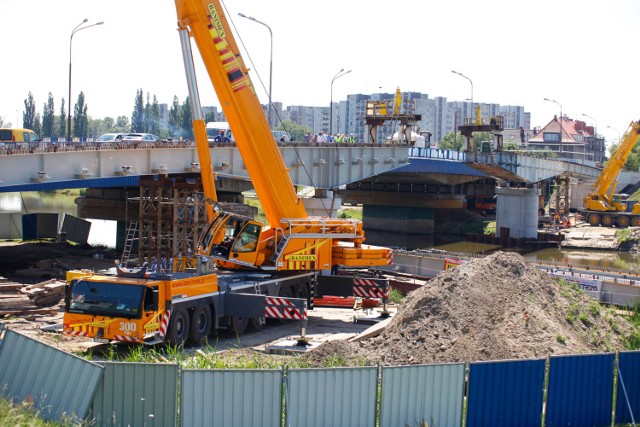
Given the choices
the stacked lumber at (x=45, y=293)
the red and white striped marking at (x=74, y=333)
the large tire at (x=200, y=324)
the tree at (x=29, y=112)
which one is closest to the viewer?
the red and white striped marking at (x=74, y=333)

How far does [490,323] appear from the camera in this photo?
1778 centimetres

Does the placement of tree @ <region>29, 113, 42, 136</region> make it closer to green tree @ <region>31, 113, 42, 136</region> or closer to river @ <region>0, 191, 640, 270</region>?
green tree @ <region>31, 113, 42, 136</region>

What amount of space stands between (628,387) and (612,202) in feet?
200

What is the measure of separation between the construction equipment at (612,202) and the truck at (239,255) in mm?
49700

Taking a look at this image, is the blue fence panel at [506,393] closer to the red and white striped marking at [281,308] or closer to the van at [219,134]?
the red and white striped marking at [281,308]

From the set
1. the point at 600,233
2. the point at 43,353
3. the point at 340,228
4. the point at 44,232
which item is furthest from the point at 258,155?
the point at 600,233

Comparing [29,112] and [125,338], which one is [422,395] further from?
[29,112]

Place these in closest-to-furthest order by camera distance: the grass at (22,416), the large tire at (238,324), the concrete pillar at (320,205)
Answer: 1. the grass at (22,416)
2. the large tire at (238,324)
3. the concrete pillar at (320,205)

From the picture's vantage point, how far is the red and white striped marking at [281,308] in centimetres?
2070

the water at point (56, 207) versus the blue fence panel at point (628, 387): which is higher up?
the blue fence panel at point (628, 387)

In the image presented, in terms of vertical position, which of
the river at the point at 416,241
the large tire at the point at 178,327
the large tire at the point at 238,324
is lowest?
the river at the point at 416,241

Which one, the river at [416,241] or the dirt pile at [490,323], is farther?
the river at [416,241]

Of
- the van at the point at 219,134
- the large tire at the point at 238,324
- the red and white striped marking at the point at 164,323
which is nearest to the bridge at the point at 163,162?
the van at the point at 219,134

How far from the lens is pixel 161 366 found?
12203 mm
